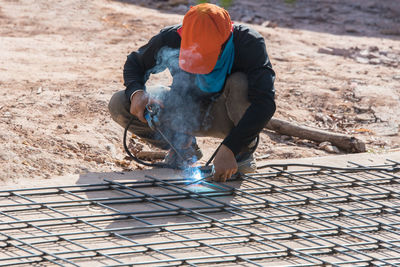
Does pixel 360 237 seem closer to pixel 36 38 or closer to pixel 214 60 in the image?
pixel 214 60

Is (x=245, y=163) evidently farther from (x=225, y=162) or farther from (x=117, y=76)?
(x=117, y=76)

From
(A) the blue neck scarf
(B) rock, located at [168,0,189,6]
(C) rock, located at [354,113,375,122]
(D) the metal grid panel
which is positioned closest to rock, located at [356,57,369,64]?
(C) rock, located at [354,113,375,122]

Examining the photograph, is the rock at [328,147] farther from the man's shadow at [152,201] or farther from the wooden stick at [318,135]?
the man's shadow at [152,201]

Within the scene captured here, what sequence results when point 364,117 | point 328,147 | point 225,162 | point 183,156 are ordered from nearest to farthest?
point 225,162
point 183,156
point 328,147
point 364,117

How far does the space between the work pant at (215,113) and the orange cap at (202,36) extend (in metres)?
0.22

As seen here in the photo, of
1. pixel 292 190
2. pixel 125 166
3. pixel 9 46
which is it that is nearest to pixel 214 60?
pixel 292 190

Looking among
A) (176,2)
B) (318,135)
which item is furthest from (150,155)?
(176,2)

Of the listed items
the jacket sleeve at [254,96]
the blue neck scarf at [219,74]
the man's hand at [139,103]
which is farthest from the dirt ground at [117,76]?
the jacket sleeve at [254,96]

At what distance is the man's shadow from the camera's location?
3170 mm

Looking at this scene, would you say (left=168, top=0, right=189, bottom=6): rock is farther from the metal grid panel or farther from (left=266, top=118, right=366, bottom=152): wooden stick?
the metal grid panel

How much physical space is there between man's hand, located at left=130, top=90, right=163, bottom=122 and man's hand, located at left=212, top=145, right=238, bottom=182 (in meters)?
0.55

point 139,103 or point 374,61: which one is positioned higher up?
point 374,61

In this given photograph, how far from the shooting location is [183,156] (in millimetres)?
4066

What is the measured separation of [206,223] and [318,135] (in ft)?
6.83
